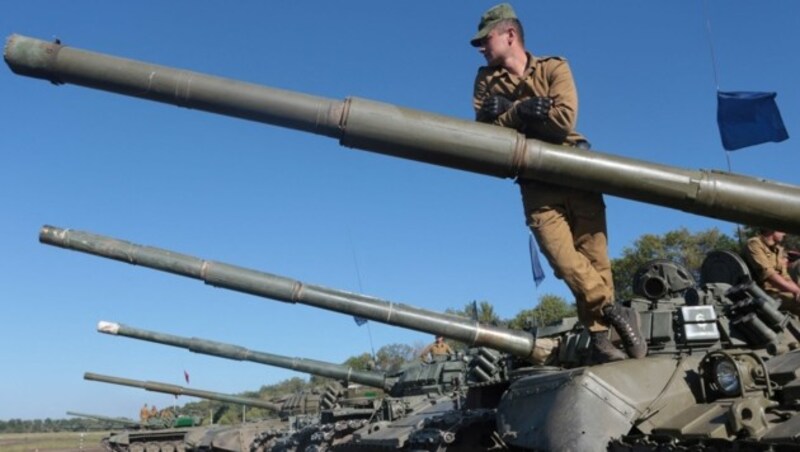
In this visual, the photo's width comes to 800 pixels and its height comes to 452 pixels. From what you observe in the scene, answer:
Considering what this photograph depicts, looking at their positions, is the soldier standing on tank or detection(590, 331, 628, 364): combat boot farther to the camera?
detection(590, 331, 628, 364): combat boot

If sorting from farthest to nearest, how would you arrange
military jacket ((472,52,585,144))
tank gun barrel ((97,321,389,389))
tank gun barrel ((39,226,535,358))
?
1. tank gun barrel ((97,321,389,389))
2. tank gun barrel ((39,226,535,358))
3. military jacket ((472,52,585,144))

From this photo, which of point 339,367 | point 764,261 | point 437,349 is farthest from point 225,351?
point 764,261

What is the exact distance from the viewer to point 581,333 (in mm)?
9109

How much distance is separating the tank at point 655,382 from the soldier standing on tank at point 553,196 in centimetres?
58

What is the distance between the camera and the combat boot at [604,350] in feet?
21.0

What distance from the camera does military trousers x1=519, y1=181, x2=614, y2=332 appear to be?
5.98 metres

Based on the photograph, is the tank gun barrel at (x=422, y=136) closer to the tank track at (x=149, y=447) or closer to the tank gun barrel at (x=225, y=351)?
the tank gun barrel at (x=225, y=351)

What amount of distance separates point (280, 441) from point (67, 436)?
63939 millimetres

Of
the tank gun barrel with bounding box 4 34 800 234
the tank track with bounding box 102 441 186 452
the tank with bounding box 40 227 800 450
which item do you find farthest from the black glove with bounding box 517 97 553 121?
the tank track with bounding box 102 441 186 452

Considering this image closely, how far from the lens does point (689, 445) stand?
498 cm

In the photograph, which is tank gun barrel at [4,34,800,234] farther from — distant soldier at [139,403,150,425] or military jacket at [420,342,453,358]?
distant soldier at [139,403,150,425]

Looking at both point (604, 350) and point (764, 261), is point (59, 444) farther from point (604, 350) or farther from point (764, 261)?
point (604, 350)

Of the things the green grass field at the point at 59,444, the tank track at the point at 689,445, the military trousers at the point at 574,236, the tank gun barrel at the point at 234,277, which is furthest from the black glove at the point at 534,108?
the green grass field at the point at 59,444

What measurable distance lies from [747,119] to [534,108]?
5523mm
